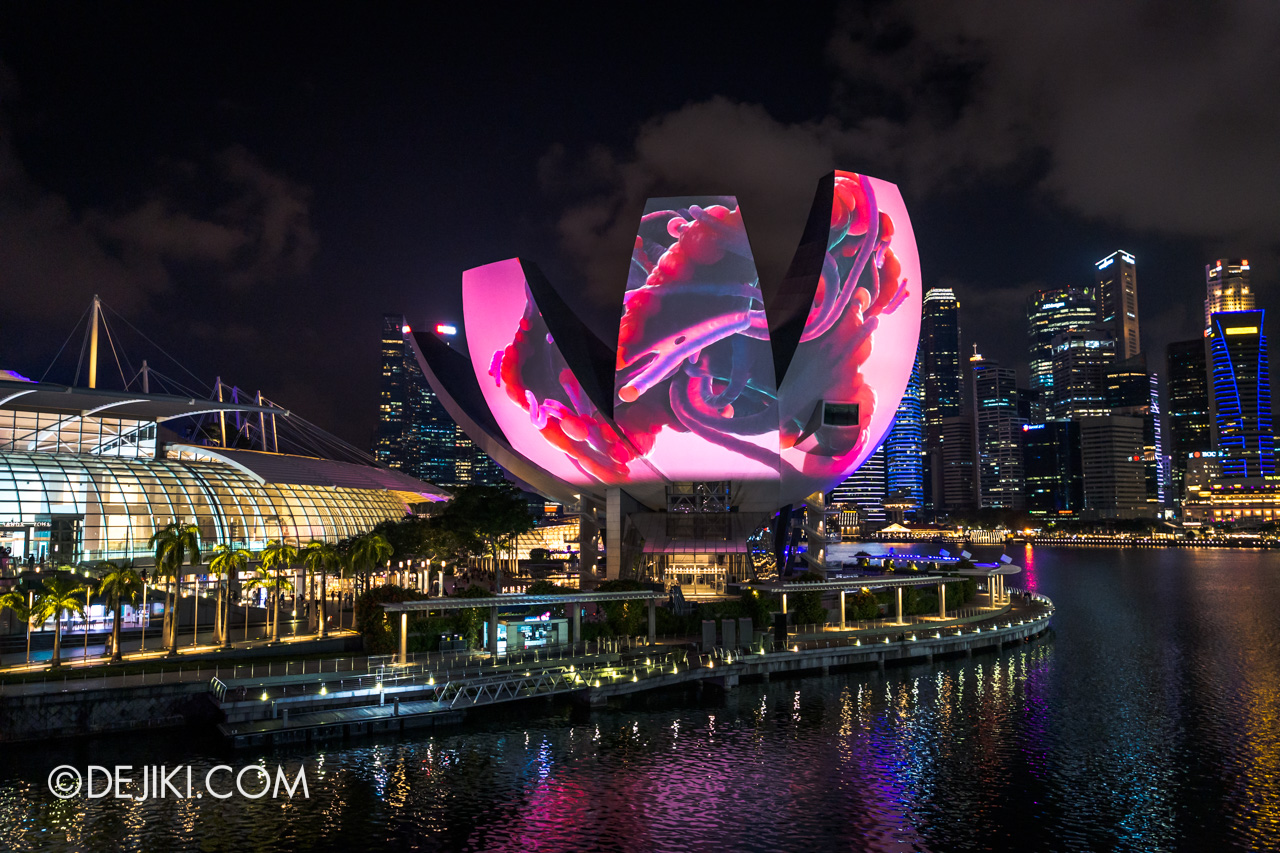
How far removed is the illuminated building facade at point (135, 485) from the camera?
155ft

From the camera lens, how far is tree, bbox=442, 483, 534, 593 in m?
60.9

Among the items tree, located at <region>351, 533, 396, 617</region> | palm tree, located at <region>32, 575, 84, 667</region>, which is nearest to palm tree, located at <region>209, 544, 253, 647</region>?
tree, located at <region>351, 533, 396, 617</region>

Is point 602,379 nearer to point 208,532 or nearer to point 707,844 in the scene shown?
point 208,532

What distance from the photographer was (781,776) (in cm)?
2692

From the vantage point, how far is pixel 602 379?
55688 millimetres

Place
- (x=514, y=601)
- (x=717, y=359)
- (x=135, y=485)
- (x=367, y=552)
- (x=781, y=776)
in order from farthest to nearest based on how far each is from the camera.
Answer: (x=135, y=485) → (x=717, y=359) → (x=367, y=552) → (x=514, y=601) → (x=781, y=776)

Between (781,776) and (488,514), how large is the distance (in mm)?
37694

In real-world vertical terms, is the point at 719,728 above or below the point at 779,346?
below

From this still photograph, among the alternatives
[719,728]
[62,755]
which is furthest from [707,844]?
[62,755]

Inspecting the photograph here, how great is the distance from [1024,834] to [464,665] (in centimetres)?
2172

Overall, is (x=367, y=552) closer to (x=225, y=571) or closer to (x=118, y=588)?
(x=225, y=571)

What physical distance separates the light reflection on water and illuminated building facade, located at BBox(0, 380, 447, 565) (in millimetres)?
22608

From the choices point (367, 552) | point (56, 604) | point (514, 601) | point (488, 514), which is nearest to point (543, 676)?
point (514, 601)

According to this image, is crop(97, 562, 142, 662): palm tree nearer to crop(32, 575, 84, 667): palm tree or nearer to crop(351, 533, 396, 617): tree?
crop(32, 575, 84, 667): palm tree
